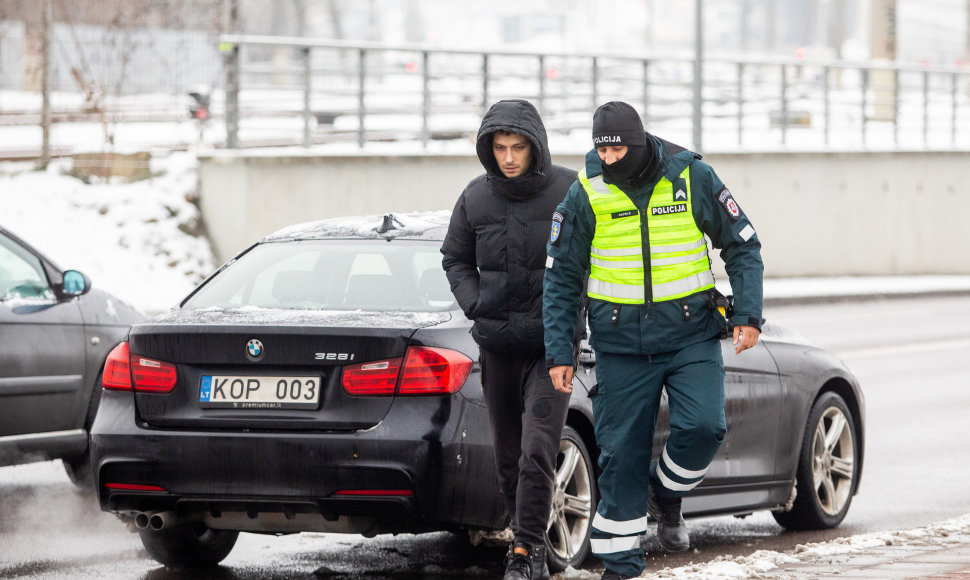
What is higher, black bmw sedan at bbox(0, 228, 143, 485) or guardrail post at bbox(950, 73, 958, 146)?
guardrail post at bbox(950, 73, 958, 146)

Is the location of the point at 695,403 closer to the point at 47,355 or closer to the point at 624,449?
the point at 624,449

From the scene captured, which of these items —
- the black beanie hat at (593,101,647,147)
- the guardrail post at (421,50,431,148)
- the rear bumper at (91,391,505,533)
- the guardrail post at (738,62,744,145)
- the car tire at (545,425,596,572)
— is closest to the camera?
the black beanie hat at (593,101,647,147)

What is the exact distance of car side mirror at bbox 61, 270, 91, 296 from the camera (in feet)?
28.6

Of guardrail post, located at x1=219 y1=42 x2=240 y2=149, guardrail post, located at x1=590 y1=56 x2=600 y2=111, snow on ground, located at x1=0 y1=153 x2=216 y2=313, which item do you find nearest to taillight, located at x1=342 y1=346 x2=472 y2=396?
snow on ground, located at x1=0 y1=153 x2=216 y2=313

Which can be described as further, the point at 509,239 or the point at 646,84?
the point at 646,84

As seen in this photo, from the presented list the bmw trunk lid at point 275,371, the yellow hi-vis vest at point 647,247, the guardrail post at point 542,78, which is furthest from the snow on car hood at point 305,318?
the guardrail post at point 542,78

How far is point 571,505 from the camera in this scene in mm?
6430

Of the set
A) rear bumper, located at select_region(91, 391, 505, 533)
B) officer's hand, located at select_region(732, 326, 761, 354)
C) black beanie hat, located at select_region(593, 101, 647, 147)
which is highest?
black beanie hat, located at select_region(593, 101, 647, 147)

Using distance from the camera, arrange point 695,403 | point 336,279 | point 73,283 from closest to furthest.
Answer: point 695,403 < point 336,279 < point 73,283

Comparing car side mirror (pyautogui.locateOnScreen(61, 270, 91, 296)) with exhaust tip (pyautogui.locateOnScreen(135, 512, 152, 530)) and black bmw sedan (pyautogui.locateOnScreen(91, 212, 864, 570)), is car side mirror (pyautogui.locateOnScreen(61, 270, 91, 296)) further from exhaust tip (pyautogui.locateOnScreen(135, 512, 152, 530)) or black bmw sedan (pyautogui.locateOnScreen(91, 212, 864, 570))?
exhaust tip (pyautogui.locateOnScreen(135, 512, 152, 530))

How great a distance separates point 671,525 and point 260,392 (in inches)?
60.4

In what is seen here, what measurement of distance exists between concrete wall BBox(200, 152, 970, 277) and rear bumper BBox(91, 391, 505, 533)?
16.1 meters

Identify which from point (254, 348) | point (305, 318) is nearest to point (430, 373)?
point (305, 318)

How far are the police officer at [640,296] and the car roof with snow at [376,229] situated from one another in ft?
4.08
